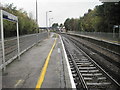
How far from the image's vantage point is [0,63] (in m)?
6.70

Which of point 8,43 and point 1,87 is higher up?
point 8,43

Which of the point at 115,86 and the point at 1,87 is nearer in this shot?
the point at 1,87

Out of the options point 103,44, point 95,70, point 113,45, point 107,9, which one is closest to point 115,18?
point 107,9

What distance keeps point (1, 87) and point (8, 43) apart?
3.88m

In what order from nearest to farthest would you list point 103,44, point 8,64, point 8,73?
1. point 8,73
2. point 8,64
3. point 103,44

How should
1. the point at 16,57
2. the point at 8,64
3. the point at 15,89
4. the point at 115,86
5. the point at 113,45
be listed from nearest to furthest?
the point at 15,89 → the point at 115,86 → the point at 8,64 → the point at 16,57 → the point at 113,45

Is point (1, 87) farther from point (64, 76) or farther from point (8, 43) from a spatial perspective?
point (8, 43)

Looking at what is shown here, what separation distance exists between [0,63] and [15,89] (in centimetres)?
248

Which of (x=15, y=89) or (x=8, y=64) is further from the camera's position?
(x=8, y=64)

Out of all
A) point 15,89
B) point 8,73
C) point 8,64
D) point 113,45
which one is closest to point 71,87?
point 15,89

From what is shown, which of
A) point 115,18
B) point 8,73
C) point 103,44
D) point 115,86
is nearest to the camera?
point 115,86

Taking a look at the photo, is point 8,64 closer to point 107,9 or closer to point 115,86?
point 115,86

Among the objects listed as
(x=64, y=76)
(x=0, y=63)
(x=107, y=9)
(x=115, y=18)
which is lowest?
(x=64, y=76)

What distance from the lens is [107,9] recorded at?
27.6 meters
